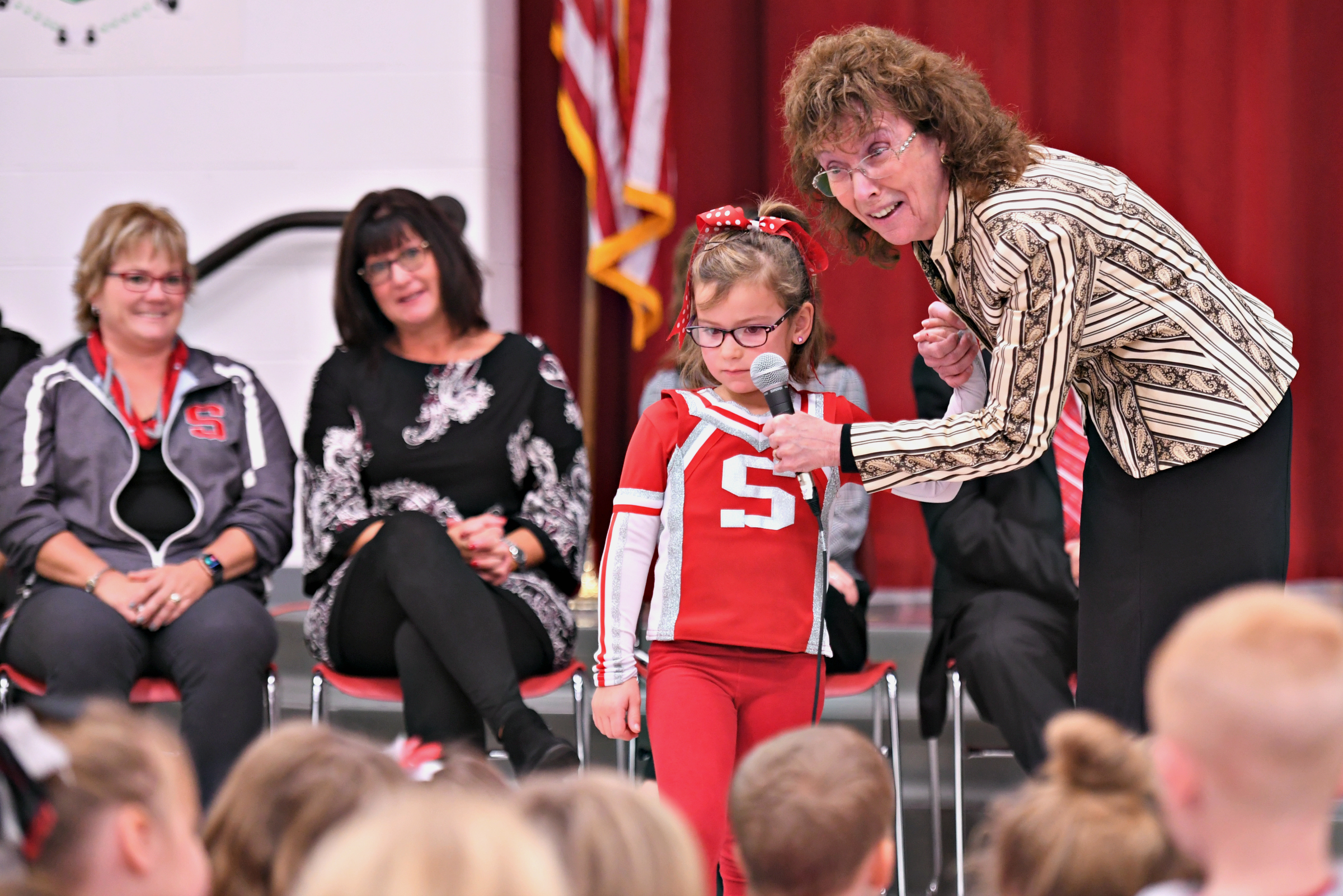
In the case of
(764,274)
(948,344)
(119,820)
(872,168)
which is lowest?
(119,820)

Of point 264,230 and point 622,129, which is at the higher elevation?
point 622,129

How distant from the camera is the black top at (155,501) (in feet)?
9.87

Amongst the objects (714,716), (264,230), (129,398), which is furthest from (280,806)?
(264,230)

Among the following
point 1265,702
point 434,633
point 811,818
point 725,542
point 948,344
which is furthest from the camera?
point 434,633

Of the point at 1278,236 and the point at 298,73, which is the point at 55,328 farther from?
the point at 1278,236

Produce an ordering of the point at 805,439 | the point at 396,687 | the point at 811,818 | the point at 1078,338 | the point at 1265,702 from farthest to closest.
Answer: the point at 396,687 → the point at 805,439 → the point at 1078,338 → the point at 811,818 → the point at 1265,702

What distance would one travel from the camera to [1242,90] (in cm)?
371

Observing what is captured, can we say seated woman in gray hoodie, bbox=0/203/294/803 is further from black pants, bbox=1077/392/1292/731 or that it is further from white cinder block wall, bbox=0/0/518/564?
black pants, bbox=1077/392/1292/731

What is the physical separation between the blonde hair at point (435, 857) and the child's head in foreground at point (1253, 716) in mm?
476

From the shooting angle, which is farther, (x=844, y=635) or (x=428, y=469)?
(x=428, y=469)

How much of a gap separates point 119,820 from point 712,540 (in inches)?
48.5

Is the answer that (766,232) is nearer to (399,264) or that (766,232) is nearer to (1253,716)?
(399,264)

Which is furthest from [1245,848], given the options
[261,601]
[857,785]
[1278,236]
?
[1278,236]

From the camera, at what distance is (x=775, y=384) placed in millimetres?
1979
